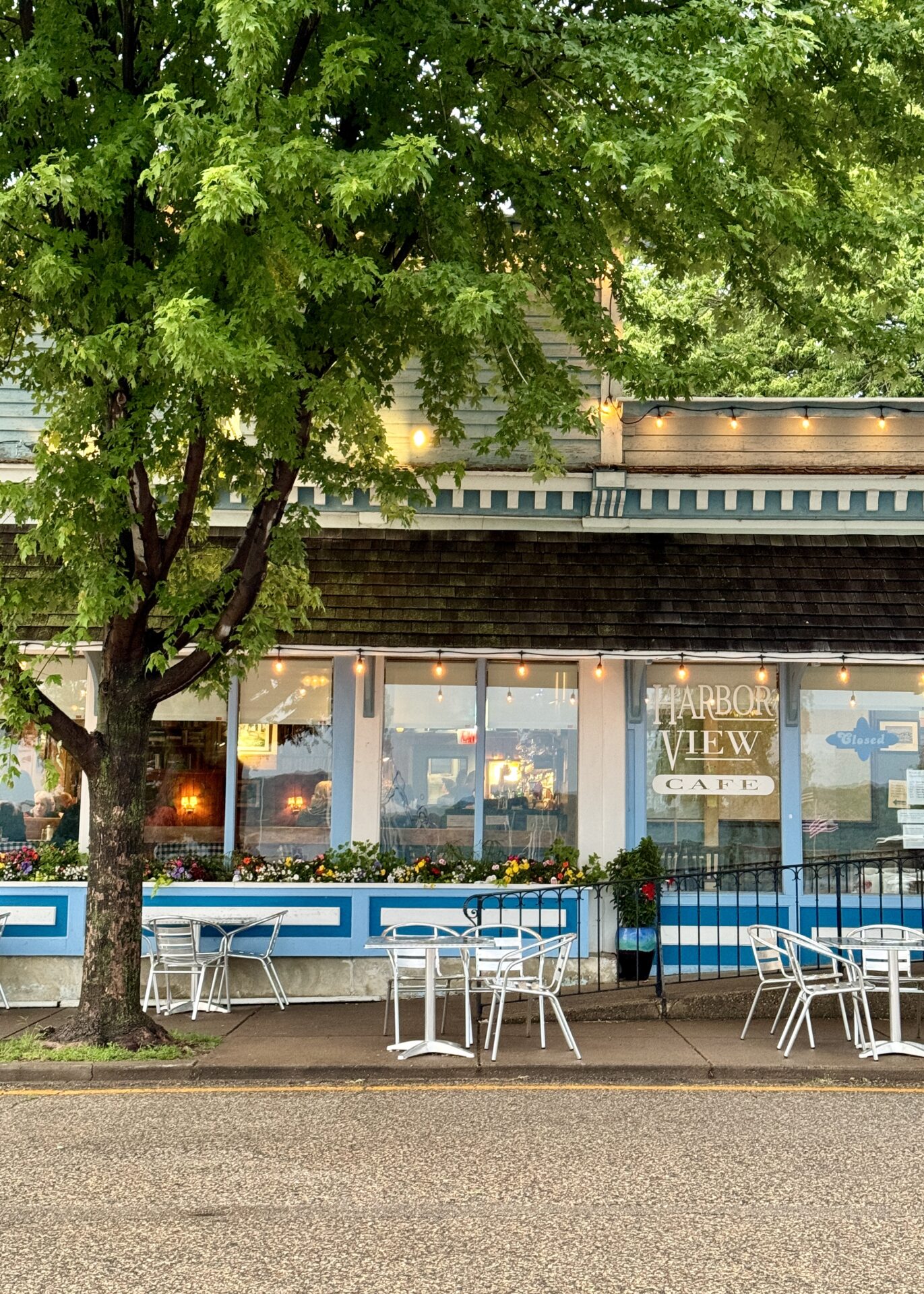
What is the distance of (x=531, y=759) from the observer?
13.3m

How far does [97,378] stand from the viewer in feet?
29.6

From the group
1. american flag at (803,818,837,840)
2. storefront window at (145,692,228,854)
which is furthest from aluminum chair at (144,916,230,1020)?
american flag at (803,818,837,840)

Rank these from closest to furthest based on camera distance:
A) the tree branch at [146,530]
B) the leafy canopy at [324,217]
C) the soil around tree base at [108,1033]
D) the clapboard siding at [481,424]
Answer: the leafy canopy at [324,217] → the soil around tree base at [108,1033] → the tree branch at [146,530] → the clapboard siding at [481,424]

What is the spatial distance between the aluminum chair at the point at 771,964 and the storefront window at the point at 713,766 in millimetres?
1645

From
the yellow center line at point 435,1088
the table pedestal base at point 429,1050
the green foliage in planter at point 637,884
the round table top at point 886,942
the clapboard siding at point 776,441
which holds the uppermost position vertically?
the clapboard siding at point 776,441

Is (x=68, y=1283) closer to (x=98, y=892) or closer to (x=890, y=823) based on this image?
(x=98, y=892)

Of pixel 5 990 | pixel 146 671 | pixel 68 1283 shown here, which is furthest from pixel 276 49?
pixel 5 990

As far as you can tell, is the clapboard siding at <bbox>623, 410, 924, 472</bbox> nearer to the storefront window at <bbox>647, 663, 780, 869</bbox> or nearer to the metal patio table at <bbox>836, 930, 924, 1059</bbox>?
the storefront window at <bbox>647, 663, 780, 869</bbox>

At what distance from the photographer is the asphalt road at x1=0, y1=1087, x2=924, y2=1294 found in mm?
5469

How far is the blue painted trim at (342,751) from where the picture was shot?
1302 cm

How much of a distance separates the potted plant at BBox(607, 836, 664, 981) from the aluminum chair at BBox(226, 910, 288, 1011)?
3.20 meters

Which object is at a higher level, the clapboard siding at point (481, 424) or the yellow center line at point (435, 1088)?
the clapboard siding at point (481, 424)

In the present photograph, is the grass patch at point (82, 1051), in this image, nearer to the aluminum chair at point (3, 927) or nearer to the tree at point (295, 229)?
the tree at point (295, 229)

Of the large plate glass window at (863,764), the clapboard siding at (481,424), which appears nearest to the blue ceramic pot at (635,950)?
the large plate glass window at (863,764)
